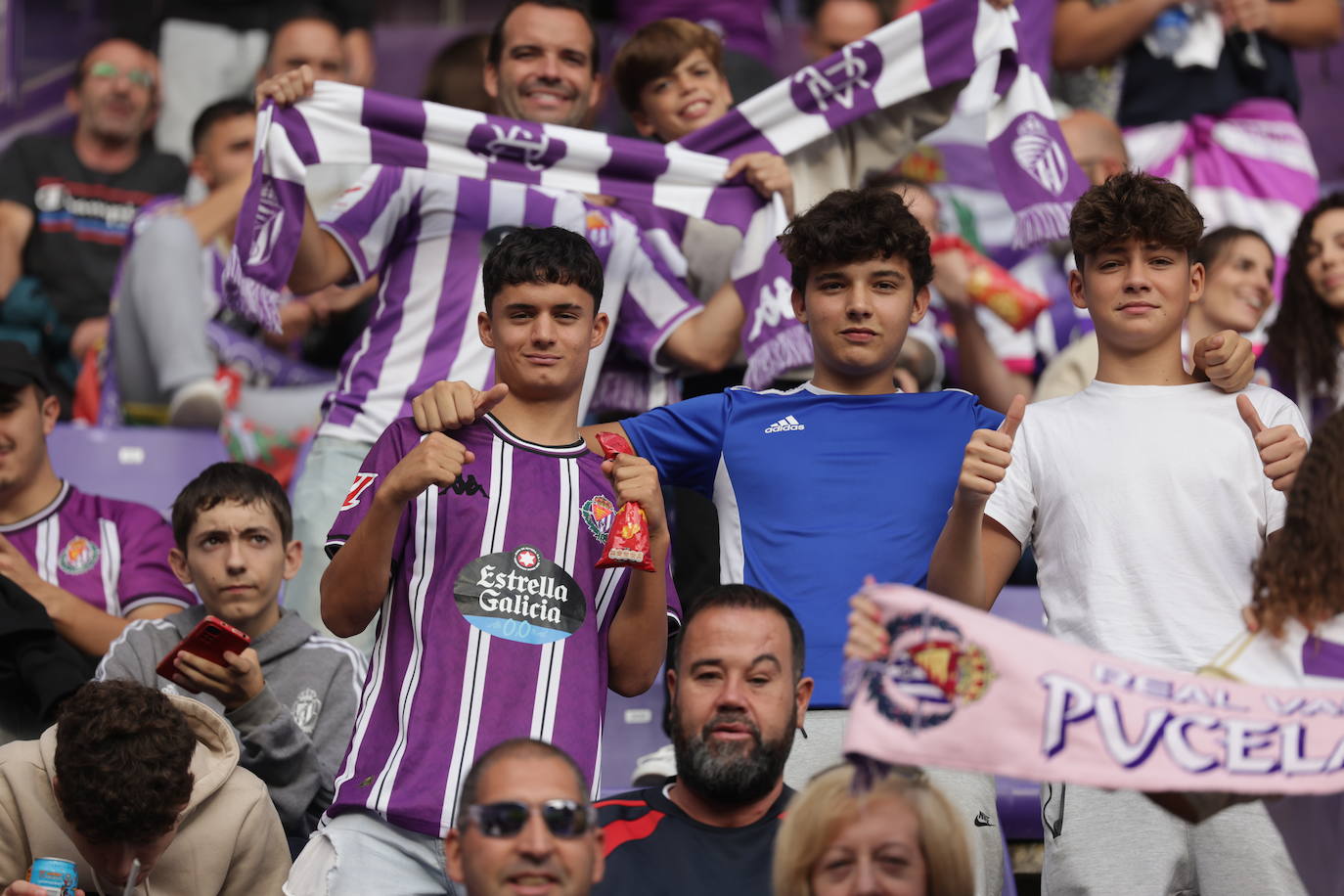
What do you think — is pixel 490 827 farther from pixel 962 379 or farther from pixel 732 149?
pixel 962 379

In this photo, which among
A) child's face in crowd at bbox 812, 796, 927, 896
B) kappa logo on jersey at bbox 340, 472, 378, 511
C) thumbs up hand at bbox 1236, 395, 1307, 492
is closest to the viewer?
child's face in crowd at bbox 812, 796, 927, 896

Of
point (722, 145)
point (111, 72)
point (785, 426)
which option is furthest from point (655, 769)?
point (111, 72)

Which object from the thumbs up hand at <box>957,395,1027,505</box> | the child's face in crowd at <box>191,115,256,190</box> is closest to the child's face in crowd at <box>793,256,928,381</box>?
the thumbs up hand at <box>957,395,1027,505</box>

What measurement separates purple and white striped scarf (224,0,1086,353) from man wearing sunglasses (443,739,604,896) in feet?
7.30

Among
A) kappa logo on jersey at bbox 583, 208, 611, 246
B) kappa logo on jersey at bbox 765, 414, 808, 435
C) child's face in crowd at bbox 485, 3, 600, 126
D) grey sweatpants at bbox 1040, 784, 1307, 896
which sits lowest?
grey sweatpants at bbox 1040, 784, 1307, 896

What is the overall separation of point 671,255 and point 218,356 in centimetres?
239

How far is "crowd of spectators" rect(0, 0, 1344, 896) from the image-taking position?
3734mm

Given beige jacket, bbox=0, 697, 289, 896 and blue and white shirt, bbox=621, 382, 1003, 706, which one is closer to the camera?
beige jacket, bbox=0, 697, 289, 896

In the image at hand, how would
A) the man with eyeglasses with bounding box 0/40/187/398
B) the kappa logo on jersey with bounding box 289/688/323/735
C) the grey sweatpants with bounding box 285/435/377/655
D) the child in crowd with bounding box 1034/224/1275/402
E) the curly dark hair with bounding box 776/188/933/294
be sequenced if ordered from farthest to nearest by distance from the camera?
the man with eyeglasses with bounding box 0/40/187/398 < the child in crowd with bounding box 1034/224/1275/402 < the grey sweatpants with bounding box 285/435/377/655 < the kappa logo on jersey with bounding box 289/688/323/735 < the curly dark hair with bounding box 776/188/933/294

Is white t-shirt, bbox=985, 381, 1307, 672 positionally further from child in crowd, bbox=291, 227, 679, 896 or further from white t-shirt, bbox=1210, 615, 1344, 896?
Result: child in crowd, bbox=291, 227, 679, 896

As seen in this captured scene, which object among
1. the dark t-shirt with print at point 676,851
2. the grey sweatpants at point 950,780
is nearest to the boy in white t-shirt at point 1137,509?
the grey sweatpants at point 950,780

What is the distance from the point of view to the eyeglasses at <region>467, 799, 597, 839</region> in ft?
10.7

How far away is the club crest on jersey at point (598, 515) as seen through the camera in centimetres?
407

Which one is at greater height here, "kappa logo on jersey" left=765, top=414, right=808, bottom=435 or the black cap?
the black cap
